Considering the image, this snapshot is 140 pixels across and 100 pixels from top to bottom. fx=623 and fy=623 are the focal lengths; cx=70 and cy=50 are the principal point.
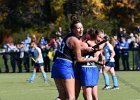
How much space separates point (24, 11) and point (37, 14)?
1155 millimetres

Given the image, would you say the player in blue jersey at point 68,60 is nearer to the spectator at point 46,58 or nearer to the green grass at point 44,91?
the green grass at point 44,91

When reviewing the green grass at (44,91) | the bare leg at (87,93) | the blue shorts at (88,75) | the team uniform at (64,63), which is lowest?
the green grass at (44,91)

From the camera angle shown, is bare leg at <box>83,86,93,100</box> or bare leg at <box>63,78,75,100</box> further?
bare leg at <box>83,86,93,100</box>

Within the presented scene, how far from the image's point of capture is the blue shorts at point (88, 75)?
12537 mm

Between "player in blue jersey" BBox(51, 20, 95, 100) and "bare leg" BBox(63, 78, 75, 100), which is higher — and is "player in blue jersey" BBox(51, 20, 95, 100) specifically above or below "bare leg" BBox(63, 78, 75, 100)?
above

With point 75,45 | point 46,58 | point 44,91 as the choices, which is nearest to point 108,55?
point 44,91

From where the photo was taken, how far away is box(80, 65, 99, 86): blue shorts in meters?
12.5

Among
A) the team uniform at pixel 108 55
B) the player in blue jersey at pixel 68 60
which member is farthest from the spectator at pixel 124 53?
the player in blue jersey at pixel 68 60

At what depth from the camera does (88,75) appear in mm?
12641

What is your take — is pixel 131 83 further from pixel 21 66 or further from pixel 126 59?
pixel 21 66

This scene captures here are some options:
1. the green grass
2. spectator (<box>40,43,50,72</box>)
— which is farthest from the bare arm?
spectator (<box>40,43,50,72</box>)

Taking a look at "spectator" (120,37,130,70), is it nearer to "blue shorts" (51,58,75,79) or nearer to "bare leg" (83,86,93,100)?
"bare leg" (83,86,93,100)

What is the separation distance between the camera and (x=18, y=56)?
3284 cm

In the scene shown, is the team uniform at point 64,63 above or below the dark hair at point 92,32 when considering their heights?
below
